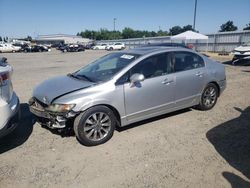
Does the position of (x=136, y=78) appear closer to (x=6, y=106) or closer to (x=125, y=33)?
(x=6, y=106)

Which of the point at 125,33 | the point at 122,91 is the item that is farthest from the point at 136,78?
the point at 125,33

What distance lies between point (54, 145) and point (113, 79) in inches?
60.1

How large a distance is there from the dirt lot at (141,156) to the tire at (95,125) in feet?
0.48

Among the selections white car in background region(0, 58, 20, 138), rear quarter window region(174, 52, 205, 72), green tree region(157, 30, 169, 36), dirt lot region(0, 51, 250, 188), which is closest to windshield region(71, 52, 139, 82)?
rear quarter window region(174, 52, 205, 72)

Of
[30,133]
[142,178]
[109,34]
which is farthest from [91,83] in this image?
[109,34]

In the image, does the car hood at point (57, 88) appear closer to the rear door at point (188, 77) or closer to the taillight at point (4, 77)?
the taillight at point (4, 77)

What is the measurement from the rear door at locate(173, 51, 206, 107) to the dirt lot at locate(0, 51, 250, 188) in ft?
1.55

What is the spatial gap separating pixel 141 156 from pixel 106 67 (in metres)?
2.12

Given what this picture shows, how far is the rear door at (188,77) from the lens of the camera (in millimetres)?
5168

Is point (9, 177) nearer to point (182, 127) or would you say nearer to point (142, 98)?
point (142, 98)

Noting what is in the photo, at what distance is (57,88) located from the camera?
4461 mm

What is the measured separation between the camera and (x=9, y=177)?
3.35m

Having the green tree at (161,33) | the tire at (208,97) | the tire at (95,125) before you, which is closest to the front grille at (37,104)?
the tire at (95,125)

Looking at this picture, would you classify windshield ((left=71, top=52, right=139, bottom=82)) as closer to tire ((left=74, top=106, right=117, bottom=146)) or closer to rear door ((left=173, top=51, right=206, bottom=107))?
tire ((left=74, top=106, right=117, bottom=146))
